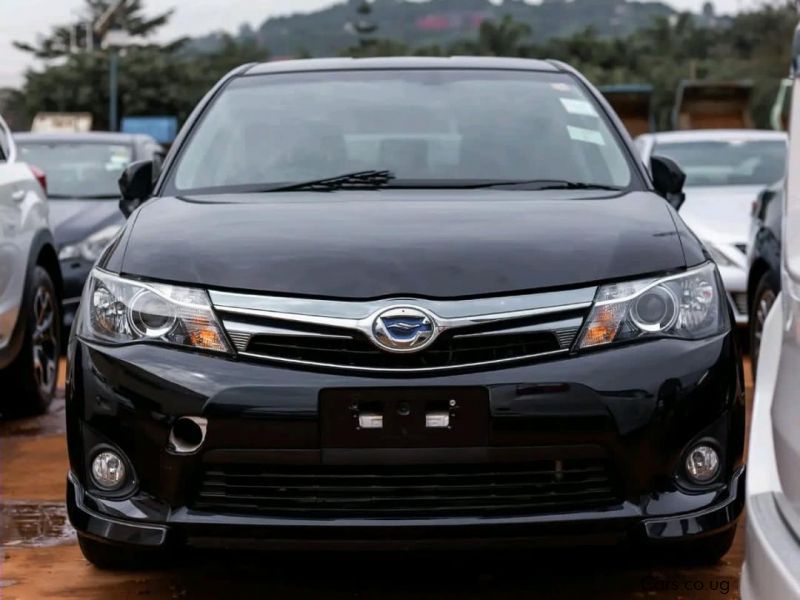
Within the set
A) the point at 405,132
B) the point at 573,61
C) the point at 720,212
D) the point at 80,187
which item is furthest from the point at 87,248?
the point at 573,61

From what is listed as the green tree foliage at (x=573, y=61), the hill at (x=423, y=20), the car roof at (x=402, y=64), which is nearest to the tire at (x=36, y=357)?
the car roof at (x=402, y=64)

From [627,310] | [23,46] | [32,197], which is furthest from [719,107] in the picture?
[23,46]

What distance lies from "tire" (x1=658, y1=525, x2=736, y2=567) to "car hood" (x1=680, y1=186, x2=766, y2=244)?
536 centimetres

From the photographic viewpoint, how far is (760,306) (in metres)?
7.37

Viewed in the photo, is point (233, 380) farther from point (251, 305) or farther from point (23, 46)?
point (23, 46)

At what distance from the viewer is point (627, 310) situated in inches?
148

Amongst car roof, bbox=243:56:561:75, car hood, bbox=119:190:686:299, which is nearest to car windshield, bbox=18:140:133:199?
car roof, bbox=243:56:561:75

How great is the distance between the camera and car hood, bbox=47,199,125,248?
31.1ft

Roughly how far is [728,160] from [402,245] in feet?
28.3

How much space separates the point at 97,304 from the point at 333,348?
692 mm

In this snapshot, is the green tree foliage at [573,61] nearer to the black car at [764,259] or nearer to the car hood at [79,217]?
the car hood at [79,217]

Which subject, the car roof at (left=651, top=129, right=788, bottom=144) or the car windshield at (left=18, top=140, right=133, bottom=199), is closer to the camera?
the car windshield at (left=18, top=140, right=133, bottom=199)

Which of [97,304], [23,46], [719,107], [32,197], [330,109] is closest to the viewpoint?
[97,304]

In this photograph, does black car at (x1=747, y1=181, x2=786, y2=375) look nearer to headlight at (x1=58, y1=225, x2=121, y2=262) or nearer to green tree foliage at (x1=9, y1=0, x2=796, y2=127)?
headlight at (x1=58, y1=225, x2=121, y2=262)
